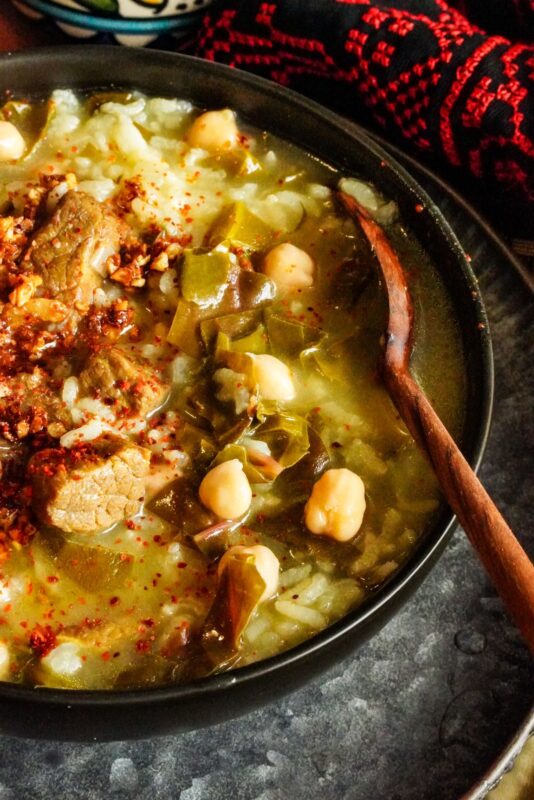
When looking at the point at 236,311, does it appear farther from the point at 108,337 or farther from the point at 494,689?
the point at 494,689

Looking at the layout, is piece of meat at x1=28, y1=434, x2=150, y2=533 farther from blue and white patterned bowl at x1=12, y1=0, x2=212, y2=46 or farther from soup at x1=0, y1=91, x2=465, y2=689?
blue and white patterned bowl at x1=12, y1=0, x2=212, y2=46

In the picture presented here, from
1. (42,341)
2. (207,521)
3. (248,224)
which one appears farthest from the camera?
(248,224)

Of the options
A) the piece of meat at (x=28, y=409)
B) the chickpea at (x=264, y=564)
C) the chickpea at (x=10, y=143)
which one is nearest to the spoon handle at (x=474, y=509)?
the chickpea at (x=264, y=564)

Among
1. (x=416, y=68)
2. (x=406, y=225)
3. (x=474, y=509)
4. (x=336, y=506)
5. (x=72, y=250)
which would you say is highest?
(x=416, y=68)

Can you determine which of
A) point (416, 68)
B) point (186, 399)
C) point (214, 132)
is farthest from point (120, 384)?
point (416, 68)

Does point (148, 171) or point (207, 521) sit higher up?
point (148, 171)

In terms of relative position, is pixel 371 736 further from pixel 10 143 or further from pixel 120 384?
pixel 10 143

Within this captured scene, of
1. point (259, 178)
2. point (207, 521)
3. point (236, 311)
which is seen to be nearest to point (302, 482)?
point (207, 521)

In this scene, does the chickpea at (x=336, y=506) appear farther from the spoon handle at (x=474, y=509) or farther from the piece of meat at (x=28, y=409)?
the piece of meat at (x=28, y=409)

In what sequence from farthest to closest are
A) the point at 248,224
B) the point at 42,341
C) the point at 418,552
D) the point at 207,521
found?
the point at 248,224
the point at 42,341
the point at 207,521
the point at 418,552
